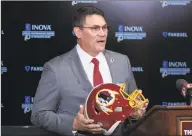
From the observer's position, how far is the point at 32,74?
3.85 meters

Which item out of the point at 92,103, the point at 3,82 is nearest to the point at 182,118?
the point at 92,103

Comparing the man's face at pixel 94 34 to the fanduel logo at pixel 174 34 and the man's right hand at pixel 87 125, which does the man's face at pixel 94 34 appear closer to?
the man's right hand at pixel 87 125

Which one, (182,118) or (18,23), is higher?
(18,23)

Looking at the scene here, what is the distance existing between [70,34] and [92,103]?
1.92 metres

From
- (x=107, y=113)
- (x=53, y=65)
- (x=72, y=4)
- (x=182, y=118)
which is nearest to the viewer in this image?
(x=182, y=118)

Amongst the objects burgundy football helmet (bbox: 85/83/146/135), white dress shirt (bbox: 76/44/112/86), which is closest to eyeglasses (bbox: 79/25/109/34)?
white dress shirt (bbox: 76/44/112/86)

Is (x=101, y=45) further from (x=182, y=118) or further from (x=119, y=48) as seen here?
(x=119, y=48)

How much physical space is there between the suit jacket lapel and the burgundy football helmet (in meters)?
0.41

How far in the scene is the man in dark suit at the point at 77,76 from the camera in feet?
7.73

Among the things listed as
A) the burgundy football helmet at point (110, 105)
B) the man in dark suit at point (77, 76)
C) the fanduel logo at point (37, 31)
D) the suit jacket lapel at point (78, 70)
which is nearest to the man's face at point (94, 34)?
the man in dark suit at point (77, 76)

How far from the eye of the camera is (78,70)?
98.9 inches

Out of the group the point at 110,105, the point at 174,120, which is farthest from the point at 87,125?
the point at 174,120

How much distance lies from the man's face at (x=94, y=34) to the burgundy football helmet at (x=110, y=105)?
1.94ft

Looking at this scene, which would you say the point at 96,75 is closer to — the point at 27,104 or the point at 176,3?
the point at 27,104
